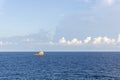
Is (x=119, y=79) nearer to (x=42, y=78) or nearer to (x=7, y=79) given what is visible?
(x=42, y=78)

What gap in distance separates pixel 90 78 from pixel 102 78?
4.95m

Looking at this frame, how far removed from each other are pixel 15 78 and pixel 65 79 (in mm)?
21858

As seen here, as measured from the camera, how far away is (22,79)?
315ft

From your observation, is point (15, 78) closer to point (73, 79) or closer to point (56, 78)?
→ point (56, 78)

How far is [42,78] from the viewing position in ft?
322

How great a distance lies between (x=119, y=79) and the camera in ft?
305

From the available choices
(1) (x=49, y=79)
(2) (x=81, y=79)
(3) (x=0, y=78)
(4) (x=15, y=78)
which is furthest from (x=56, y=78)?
(3) (x=0, y=78)

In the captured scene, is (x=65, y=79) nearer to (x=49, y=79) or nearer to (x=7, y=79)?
(x=49, y=79)

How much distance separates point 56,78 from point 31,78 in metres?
10.5

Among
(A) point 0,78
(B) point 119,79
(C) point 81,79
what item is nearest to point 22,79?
(A) point 0,78

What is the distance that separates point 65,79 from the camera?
9444 centimetres

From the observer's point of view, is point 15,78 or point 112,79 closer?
point 112,79

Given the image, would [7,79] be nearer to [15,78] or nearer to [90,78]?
[15,78]

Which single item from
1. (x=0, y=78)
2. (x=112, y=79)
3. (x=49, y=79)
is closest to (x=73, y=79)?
(x=49, y=79)
